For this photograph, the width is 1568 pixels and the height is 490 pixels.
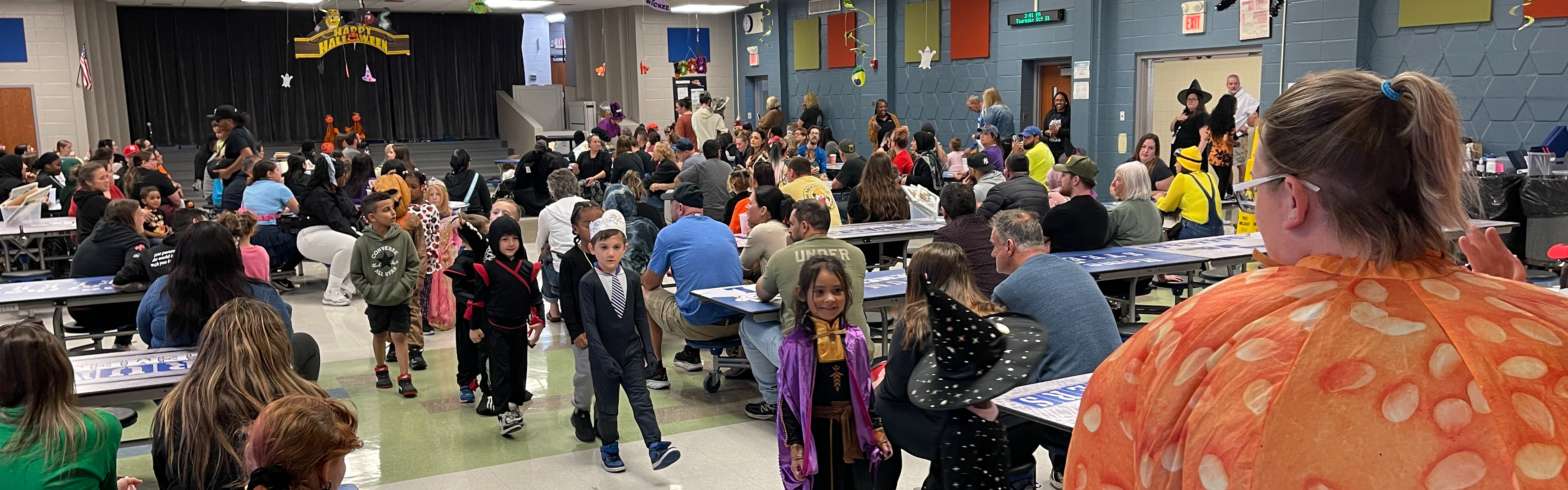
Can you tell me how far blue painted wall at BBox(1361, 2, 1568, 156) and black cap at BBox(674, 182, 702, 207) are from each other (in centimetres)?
610

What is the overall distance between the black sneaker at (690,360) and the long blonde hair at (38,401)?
3.66m

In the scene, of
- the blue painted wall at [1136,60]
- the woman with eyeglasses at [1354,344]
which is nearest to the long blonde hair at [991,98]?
the blue painted wall at [1136,60]

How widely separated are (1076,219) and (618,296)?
2.88 metres

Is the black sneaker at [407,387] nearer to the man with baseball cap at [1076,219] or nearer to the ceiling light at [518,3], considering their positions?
the man with baseball cap at [1076,219]

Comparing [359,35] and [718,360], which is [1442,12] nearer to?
[718,360]

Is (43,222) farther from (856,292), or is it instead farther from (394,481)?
(856,292)

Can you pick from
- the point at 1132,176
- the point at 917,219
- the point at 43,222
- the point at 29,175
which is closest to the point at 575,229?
the point at 1132,176

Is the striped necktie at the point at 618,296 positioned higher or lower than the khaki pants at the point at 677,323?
higher

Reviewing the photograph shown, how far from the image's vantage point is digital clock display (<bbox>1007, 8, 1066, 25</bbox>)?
13703mm

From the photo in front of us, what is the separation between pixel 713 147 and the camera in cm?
929

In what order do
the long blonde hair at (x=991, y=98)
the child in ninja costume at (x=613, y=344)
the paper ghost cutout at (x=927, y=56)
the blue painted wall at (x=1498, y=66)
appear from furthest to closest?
the paper ghost cutout at (x=927, y=56), the long blonde hair at (x=991, y=98), the blue painted wall at (x=1498, y=66), the child in ninja costume at (x=613, y=344)

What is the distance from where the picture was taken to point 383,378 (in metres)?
6.02

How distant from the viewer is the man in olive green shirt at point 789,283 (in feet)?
15.7

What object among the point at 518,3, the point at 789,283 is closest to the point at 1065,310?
the point at 789,283
